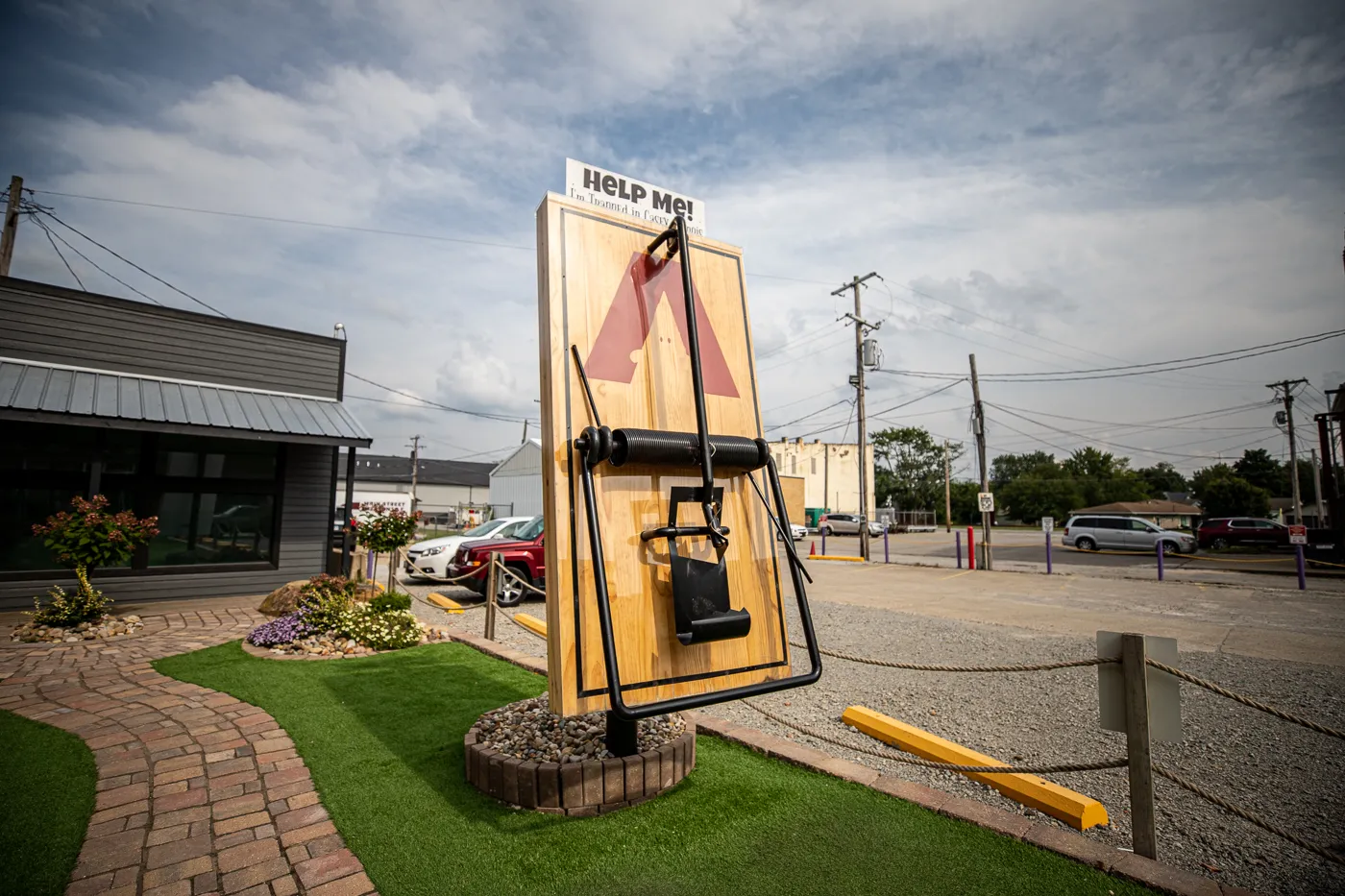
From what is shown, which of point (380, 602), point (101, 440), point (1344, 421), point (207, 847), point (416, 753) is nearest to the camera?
point (207, 847)

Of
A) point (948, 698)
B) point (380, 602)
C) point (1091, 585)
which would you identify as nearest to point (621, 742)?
point (948, 698)

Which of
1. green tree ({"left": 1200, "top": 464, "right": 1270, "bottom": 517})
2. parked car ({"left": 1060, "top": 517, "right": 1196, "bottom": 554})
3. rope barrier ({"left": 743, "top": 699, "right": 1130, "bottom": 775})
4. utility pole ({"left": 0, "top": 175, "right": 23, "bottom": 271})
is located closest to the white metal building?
utility pole ({"left": 0, "top": 175, "right": 23, "bottom": 271})

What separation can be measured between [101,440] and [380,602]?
5.12m

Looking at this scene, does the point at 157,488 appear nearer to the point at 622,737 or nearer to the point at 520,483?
the point at 622,737

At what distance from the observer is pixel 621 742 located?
3.12m

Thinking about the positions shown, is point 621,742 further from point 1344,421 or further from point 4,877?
point 1344,421

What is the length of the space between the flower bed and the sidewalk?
7.40 m

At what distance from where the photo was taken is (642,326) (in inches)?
113

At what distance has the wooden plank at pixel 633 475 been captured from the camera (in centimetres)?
240

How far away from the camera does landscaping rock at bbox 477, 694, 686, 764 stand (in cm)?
328

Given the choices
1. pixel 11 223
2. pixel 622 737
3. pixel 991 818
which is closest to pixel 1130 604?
pixel 991 818

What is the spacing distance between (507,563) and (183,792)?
23.7 ft

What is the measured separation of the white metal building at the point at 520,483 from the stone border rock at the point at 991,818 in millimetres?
34940

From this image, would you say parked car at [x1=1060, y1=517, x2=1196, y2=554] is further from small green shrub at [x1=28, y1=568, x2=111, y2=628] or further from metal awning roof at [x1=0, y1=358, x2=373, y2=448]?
small green shrub at [x1=28, y1=568, x2=111, y2=628]
